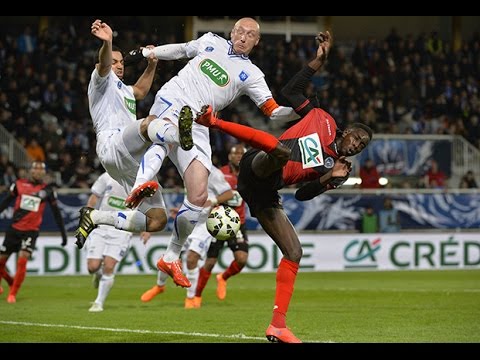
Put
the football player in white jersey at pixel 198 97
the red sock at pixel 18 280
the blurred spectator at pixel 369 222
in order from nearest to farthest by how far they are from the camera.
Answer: the football player in white jersey at pixel 198 97, the red sock at pixel 18 280, the blurred spectator at pixel 369 222

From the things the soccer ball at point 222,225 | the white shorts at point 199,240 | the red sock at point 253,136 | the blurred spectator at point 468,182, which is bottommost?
the blurred spectator at point 468,182

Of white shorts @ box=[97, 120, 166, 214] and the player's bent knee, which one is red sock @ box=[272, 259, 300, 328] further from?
white shorts @ box=[97, 120, 166, 214]

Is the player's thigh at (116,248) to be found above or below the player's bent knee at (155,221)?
below

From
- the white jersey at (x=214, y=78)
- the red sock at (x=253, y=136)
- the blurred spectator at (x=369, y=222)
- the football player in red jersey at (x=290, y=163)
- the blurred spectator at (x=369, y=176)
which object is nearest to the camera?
the red sock at (x=253, y=136)

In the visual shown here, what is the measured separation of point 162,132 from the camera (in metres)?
9.54

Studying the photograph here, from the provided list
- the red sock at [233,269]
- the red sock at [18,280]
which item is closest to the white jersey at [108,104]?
the red sock at [233,269]

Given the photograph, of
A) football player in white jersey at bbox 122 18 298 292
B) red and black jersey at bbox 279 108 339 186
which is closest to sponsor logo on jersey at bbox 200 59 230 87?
football player in white jersey at bbox 122 18 298 292

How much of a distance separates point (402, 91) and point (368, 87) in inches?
51.8

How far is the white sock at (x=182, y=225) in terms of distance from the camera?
9992 millimetres

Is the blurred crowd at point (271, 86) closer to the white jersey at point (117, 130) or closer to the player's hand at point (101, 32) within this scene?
the white jersey at point (117, 130)

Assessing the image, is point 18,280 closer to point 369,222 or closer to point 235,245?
point 235,245

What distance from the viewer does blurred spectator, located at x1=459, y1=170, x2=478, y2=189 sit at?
89.3 feet

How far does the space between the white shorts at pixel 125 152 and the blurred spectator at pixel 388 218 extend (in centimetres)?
1527
